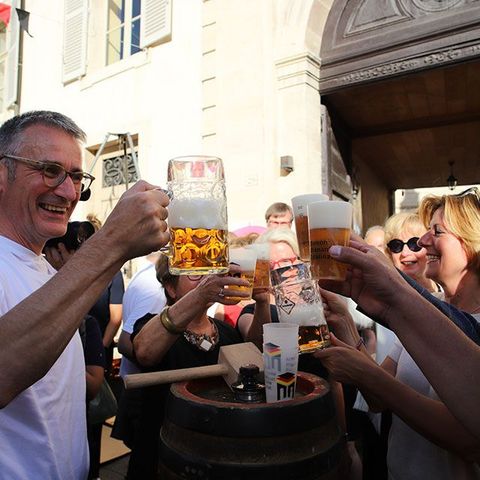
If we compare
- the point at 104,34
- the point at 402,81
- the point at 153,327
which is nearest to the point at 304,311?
the point at 153,327

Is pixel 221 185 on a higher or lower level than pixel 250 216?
lower

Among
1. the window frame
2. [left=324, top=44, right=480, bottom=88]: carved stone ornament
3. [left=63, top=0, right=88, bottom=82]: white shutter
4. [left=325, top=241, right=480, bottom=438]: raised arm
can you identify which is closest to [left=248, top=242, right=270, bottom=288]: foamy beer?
[left=325, top=241, right=480, bottom=438]: raised arm

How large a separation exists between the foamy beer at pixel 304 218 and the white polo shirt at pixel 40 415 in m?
0.86

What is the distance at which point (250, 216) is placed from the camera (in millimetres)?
5375

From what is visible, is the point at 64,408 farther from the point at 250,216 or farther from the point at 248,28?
the point at 248,28

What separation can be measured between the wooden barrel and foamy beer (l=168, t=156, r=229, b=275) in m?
0.39

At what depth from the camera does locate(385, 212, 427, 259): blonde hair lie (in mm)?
2855

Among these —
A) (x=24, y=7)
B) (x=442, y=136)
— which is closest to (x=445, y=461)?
(x=442, y=136)

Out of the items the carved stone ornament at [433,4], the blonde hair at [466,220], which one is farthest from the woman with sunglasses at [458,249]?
the carved stone ornament at [433,4]

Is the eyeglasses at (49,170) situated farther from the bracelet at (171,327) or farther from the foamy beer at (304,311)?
the foamy beer at (304,311)

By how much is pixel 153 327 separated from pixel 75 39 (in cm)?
846

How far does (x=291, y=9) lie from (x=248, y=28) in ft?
1.94

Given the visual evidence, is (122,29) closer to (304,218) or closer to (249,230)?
(249,230)

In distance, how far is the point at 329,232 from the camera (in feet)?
4.11
